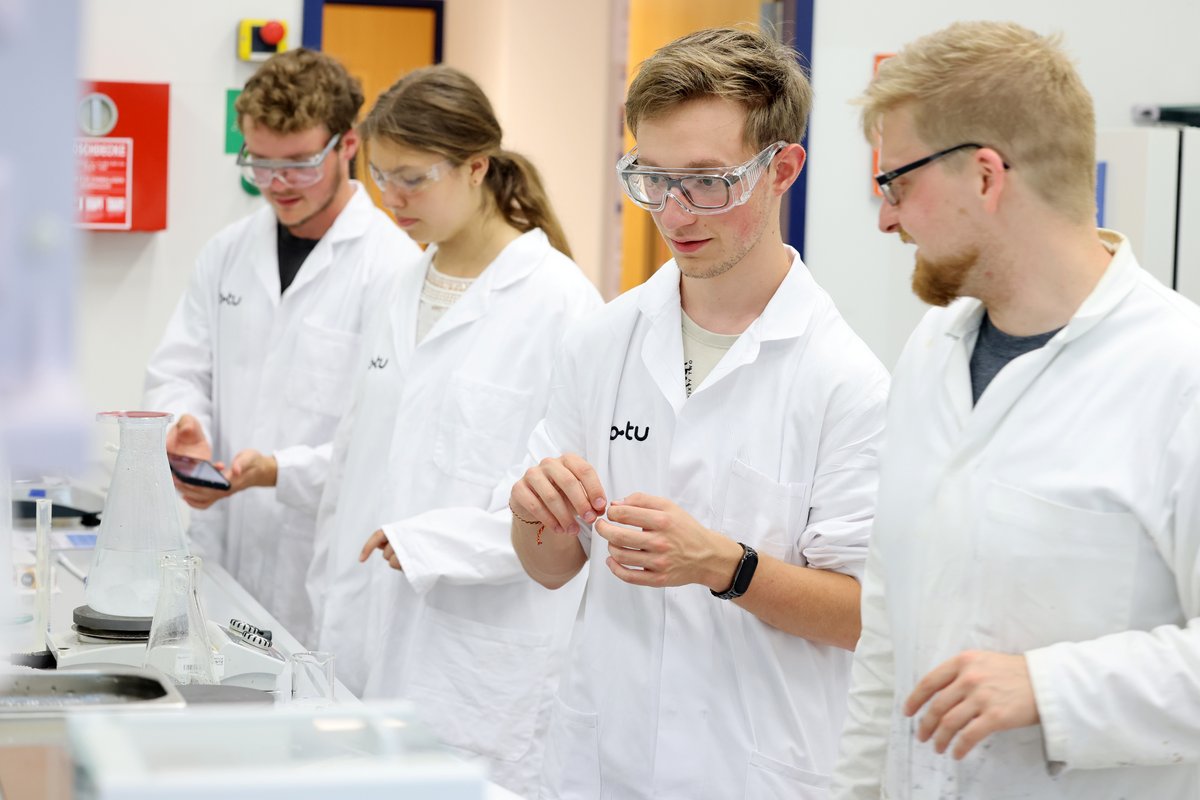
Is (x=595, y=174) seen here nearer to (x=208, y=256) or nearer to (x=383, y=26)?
(x=383, y=26)

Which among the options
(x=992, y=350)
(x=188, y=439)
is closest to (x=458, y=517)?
(x=188, y=439)

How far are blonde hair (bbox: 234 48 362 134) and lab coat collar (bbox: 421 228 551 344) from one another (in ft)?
2.34

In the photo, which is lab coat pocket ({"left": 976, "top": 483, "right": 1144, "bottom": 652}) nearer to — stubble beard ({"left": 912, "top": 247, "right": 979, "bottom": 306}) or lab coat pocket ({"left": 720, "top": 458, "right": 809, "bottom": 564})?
stubble beard ({"left": 912, "top": 247, "right": 979, "bottom": 306})

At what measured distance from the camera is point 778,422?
1877 mm

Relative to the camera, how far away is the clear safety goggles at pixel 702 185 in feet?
6.12

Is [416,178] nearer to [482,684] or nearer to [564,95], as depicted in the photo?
[482,684]

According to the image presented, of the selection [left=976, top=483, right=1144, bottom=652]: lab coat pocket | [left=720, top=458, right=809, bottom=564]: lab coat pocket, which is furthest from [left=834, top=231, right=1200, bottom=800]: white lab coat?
[left=720, top=458, right=809, bottom=564]: lab coat pocket

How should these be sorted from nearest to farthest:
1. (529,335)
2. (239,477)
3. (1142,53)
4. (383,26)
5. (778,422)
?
(778,422), (529,335), (239,477), (1142,53), (383,26)

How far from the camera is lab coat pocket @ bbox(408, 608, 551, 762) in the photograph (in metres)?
2.56

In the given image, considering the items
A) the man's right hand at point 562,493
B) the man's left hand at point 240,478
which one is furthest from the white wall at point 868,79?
the man's right hand at point 562,493

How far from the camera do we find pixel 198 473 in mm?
2891

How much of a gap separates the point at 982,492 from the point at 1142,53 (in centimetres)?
322

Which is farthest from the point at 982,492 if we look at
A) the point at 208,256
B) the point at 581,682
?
the point at 208,256

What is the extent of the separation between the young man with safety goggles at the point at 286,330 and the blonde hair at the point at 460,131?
374 mm
